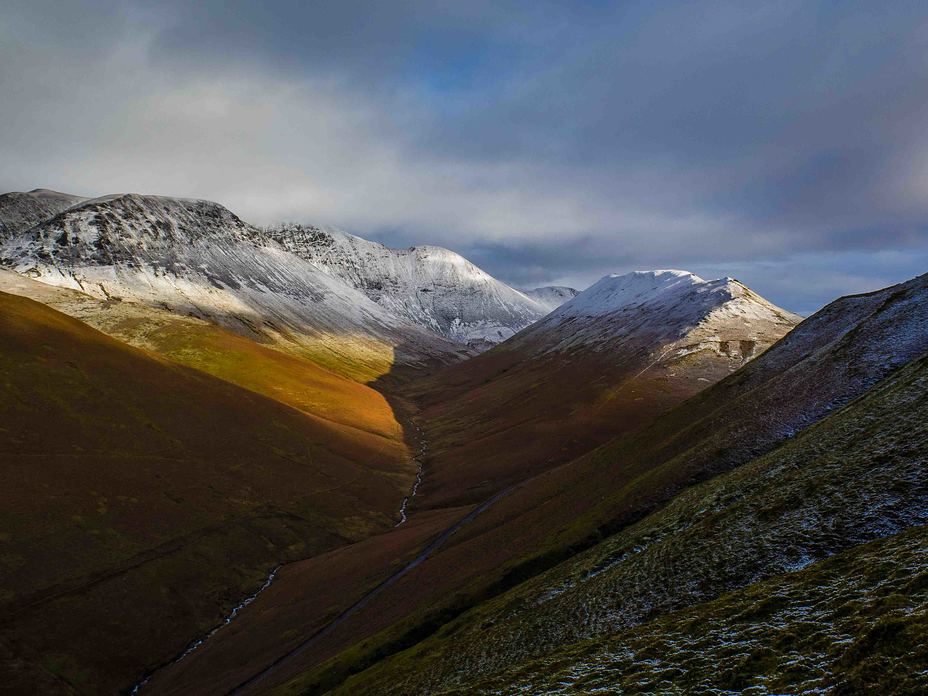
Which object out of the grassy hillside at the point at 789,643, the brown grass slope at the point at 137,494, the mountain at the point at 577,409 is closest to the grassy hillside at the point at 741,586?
the grassy hillside at the point at 789,643

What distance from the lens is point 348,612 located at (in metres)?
61.4

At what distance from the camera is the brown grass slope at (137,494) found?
202 feet

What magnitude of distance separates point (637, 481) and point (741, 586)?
32.5m

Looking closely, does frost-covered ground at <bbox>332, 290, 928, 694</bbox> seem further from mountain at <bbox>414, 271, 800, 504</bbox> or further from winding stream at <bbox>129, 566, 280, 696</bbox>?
mountain at <bbox>414, 271, 800, 504</bbox>

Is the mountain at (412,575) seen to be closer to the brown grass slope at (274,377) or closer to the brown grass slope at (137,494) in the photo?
the brown grass slope at (137,494)

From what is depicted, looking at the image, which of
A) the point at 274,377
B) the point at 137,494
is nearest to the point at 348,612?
the point at 137,494

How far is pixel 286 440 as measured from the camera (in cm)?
12500

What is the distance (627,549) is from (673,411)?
48.0m

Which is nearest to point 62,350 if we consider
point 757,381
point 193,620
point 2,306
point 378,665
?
point 2,306

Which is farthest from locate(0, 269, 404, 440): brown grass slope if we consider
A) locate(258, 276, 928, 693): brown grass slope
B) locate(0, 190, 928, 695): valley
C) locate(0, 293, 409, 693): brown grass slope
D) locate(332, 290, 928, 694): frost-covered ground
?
locate(332, 290, 928, 694): frost-covered ground

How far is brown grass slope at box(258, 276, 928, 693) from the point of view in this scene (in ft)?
156

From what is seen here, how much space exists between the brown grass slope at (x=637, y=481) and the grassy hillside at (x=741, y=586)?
19.9ft

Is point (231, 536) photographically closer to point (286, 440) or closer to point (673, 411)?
point (286, 440)

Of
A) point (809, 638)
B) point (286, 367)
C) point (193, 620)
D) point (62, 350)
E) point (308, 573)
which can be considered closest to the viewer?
point (809, 638)
